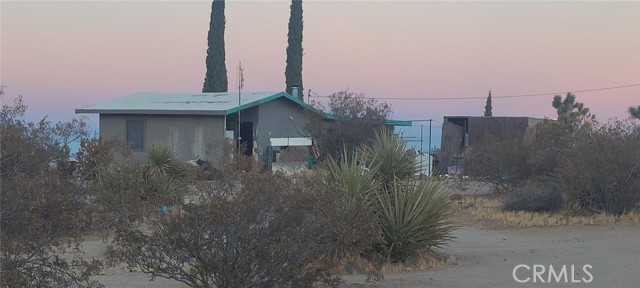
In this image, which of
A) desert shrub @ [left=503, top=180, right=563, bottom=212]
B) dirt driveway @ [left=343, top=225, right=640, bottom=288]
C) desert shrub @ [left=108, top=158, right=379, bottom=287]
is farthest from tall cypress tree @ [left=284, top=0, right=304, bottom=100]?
desert shrub @ [left=108, top=158, right=379, bottom=287]

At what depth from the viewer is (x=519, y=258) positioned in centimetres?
1406

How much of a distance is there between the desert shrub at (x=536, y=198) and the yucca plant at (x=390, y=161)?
751 cm

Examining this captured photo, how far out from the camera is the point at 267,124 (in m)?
35.2

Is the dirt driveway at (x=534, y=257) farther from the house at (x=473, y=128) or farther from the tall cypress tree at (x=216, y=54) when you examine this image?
the tall cypress tree at (x=216, y=54)

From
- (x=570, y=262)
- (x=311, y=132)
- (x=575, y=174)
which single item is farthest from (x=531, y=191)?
(x=311, y=132)

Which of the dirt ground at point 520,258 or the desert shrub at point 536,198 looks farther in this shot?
the desert shrub at point 536,198

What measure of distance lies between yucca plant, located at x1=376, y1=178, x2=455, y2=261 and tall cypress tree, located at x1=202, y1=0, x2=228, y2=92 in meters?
31.4

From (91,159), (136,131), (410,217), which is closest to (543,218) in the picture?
(410,217)

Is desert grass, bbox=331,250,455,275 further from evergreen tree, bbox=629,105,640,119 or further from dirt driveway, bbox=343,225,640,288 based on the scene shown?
evergreen tree, bbox=629,105,640,119

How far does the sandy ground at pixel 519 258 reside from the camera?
37.4ft

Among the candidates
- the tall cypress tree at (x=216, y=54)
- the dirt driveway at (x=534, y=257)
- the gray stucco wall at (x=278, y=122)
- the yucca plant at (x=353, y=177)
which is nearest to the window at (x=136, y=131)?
the gray stucco wall at (x=278, y=122)

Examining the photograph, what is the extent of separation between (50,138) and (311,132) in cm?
2412

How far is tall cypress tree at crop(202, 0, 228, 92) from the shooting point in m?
43.5

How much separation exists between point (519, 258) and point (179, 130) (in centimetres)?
2141
